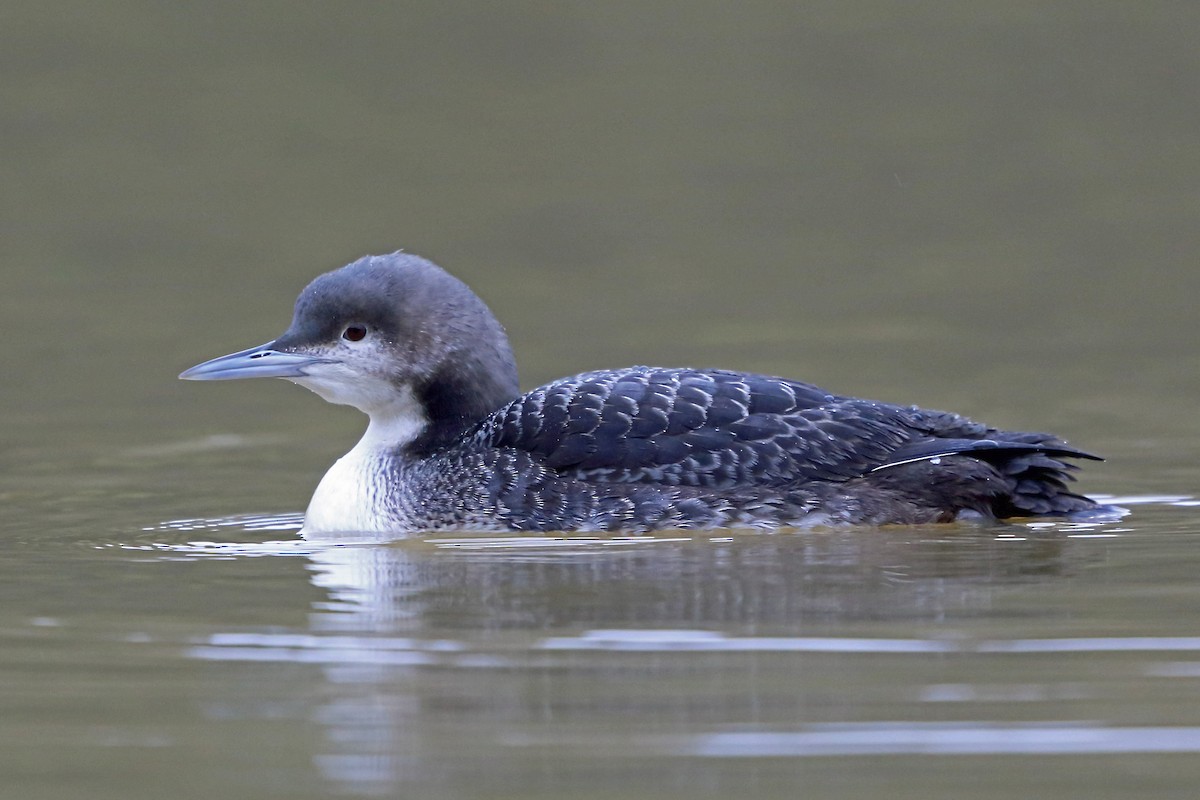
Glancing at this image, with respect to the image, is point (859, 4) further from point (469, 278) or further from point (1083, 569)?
point (1083, 569)

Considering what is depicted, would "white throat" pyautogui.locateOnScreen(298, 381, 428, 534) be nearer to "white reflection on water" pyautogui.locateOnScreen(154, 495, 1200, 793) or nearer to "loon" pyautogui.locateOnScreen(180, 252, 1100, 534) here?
"loon" pyautogui.locateOnScreen(180, 252, 1100, 534)

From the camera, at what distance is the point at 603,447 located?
6.45 metres

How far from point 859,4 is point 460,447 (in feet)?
47.1

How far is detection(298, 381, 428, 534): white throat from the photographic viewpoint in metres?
6.67

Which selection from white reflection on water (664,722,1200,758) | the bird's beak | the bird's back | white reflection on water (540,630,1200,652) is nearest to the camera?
white reflection on water (664,722,1200,758)

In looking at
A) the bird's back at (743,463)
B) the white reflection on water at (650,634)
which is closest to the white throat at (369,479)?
the white reflection on water at (650,634)

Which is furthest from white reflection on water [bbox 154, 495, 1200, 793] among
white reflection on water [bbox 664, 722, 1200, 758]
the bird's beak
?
the bird's beak

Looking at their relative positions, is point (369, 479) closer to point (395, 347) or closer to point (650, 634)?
point (395, 347)

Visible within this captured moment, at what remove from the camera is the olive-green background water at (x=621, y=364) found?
12.1 feet

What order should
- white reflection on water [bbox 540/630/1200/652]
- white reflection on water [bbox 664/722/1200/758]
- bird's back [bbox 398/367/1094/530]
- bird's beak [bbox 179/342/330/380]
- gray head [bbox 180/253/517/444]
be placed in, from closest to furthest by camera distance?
white reflection on water [bbox 664/722/1200/758]
white reflection on water [bbox 540/630/1200/652]
bird's back [bbox 398/367/1094/530]
bird's beak [bbox 179/342/330/380]
gray head [bbox 180/253/517/444]

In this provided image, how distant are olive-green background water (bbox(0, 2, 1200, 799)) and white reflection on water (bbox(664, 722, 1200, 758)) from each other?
1 centimetres

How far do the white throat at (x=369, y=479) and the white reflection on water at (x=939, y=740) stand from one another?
3237mm

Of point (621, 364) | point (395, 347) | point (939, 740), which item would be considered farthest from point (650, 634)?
point (621, 364)

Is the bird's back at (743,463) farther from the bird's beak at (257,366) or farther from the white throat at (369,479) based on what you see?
the bird's beak at (257,366)
